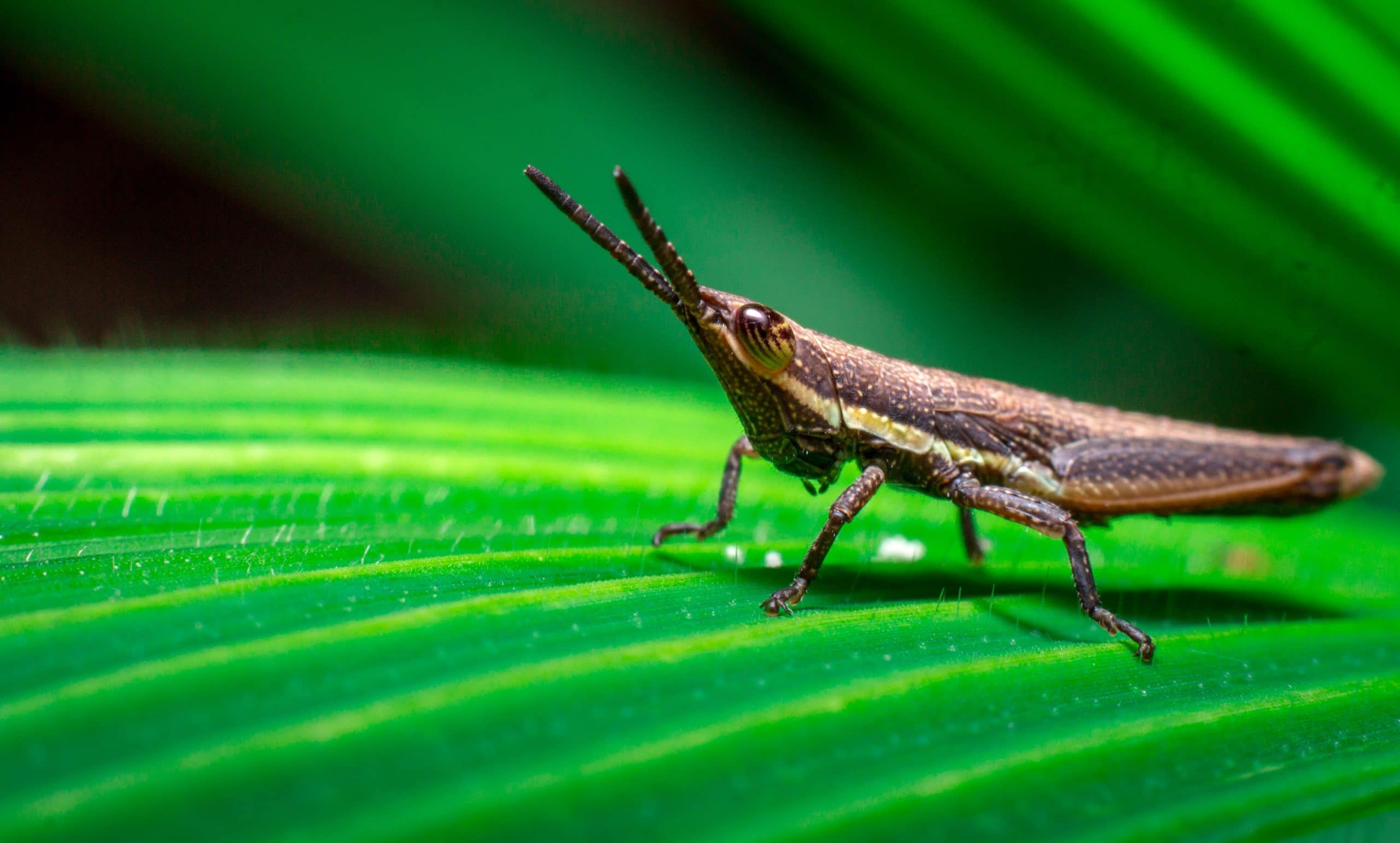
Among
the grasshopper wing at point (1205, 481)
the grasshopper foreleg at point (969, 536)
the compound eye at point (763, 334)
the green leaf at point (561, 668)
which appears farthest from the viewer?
the grasshopper foreleg at point (969, 536)

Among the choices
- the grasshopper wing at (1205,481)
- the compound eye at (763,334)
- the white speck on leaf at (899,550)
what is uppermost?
the compound eye at (763,334)

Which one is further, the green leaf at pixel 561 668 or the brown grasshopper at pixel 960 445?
the brown grasshopper at pixel 960 445

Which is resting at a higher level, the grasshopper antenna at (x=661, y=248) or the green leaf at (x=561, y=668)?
the grasshopper antenna at (x=661, y=248)

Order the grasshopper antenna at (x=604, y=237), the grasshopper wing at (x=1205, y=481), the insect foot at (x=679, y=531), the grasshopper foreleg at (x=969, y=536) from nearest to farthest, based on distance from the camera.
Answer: the grasshopper antenna at (x=604, y=237), the insect foot at (x=679, y=531), the grasshopper wing at (x=1205, y=481), the grasshopper foreleg at (x=969, y=536)

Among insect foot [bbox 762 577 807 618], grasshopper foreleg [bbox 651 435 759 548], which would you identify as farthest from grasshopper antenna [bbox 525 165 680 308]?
insect foot [bbox 762 577 807 618]

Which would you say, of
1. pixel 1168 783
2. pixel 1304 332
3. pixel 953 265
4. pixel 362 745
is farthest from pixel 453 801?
pixel 953 265

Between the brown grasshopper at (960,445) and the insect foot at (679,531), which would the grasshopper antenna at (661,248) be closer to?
the brown grasshopper at (960,445)

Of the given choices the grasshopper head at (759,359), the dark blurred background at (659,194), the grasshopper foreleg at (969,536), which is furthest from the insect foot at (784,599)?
the dark blurred background at (659,194)
